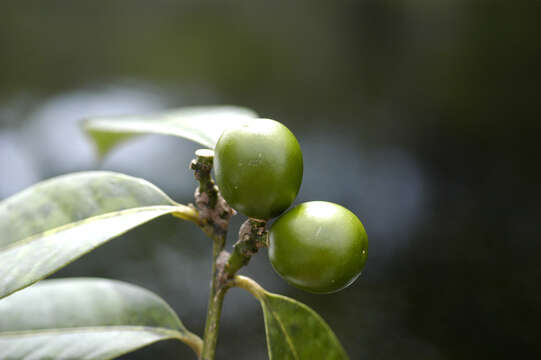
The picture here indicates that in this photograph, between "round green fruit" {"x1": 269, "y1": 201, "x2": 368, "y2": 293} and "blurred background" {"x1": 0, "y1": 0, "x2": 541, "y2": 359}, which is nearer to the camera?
"round green fruit" {"x1": 269, "y1": 201, "x2": 368, "y2": 293}

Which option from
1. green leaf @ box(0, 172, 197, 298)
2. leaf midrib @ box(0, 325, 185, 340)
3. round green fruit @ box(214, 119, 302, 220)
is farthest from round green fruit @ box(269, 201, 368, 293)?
leaf midrib @ box(0, 325, 185, 340)

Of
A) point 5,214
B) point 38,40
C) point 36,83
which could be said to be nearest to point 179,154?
point 36,83

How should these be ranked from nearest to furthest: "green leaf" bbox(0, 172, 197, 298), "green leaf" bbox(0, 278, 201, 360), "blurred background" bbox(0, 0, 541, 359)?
"green leaf" bbox(0, 172, 197, 298)
"green leaf" bbox(0, 278, 201, 360)
"blurred background" bbox(0, 0, 541, 359)

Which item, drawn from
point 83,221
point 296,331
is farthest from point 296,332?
point 83,221

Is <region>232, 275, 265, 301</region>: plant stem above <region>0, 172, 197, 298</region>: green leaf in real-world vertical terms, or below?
below

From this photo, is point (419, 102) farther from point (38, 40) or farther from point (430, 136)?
point (38, 40)

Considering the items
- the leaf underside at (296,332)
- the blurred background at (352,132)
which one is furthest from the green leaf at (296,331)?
the blurred background at (352,132)

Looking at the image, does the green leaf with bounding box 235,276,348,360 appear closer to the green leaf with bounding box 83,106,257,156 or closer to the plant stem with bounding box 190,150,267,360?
the plant stem with bounding box 190,150,267,360
